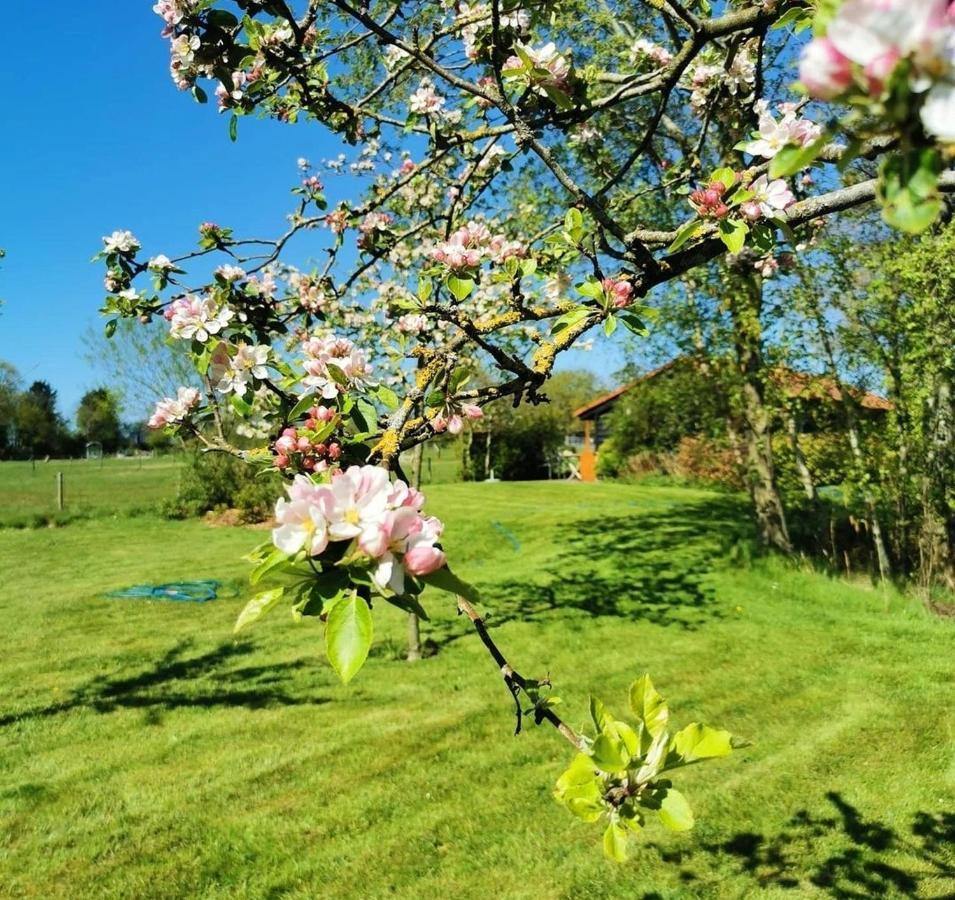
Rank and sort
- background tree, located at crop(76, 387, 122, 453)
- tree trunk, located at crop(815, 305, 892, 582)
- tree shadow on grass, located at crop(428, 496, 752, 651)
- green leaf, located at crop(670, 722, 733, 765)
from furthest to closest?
background tree, located at crop(76, 387, 122, 453)
tree shadow on grass, located at crop(428, 496, 752, 651)
tree trunk, located at crop(815, 305, 892, 582)
green leaf, located at crop(670, 722, 733, 765)

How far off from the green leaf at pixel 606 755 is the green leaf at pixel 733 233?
3.37ft

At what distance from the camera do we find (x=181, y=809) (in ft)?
13.1

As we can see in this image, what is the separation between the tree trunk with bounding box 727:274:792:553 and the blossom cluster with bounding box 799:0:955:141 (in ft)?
26.0

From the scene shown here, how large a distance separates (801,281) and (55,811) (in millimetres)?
7618

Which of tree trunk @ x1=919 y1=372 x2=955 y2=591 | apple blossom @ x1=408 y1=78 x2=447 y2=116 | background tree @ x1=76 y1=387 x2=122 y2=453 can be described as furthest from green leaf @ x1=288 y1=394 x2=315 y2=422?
background tree @ x1=76 y1=387 x2=122 y2=453

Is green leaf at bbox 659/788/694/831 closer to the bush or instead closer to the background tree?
the bush

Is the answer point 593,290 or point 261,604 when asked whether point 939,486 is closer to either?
point 593,290

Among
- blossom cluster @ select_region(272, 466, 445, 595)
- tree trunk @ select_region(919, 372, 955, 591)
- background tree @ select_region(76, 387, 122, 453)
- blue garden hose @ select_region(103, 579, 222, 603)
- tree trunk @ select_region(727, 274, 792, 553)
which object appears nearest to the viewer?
blossom cluster @ select_region(272, 466, 445, 595)

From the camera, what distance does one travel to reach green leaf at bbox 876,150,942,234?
60 cm

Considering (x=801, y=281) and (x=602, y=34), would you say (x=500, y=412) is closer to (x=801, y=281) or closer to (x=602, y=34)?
(x=602, y=34)

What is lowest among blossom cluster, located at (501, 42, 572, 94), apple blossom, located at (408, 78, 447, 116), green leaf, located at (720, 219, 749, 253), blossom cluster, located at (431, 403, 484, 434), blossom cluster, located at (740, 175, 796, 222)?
blossom cluster, located at (431, 403, 484, 434)

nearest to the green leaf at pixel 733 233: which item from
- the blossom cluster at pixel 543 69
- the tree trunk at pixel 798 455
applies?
the blossom cluster at pixel 543 69

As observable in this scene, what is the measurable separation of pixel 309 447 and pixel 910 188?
1131 millimetres

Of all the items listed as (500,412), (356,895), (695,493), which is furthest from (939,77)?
(500,412)
